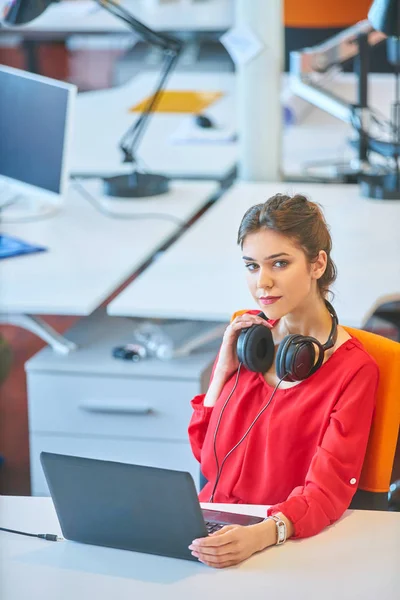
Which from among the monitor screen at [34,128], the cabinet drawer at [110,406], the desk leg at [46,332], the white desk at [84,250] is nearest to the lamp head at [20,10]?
the monitor screen at [34,128]

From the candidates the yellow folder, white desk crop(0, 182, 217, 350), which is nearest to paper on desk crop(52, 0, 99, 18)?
the yellow folder

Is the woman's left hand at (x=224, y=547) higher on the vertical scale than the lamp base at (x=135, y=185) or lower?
higher

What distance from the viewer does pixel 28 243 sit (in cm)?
260

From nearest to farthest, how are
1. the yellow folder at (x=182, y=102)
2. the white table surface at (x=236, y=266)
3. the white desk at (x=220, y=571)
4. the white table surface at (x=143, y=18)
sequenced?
the white desk at (x=220, y=571), the white table surface at (x=236, y=266), the yellow folder at (x=182, y=102), the white table surface at (x=143, y=18)

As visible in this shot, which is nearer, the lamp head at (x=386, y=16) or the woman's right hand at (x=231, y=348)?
the woman's right hand at (x=231, y=348)

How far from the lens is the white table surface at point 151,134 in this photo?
3.26 m

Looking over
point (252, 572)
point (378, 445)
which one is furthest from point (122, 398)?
point (252, 572)

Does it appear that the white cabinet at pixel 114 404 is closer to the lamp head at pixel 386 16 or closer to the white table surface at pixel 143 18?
the lamp head at pixel 386 16

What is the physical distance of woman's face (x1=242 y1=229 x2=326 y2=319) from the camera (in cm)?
138

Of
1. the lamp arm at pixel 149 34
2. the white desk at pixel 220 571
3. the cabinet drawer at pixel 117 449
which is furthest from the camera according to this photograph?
the lamp arm at pixel 149 34

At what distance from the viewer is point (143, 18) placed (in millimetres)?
5516

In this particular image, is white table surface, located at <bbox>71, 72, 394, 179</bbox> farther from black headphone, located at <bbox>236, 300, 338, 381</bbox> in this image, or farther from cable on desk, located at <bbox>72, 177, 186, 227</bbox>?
black headphone, located at <bbox>236, 300, 338, 381</bbox>

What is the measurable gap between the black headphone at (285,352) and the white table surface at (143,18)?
4119 millimetres

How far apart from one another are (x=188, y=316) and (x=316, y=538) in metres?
0.83
